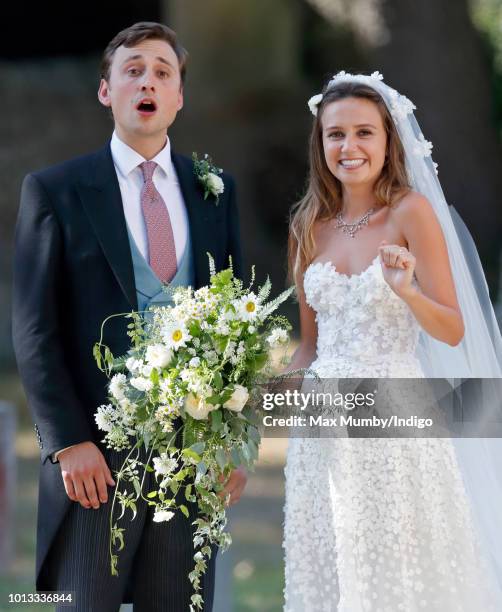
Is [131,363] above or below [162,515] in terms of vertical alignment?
above

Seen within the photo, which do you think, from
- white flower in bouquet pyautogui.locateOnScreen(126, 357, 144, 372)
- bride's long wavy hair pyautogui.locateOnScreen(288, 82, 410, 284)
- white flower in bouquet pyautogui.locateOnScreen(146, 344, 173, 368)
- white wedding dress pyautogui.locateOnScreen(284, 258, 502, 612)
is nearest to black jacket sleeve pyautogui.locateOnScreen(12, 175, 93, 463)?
white flower in bouquet pyautogui.locateOnScreen(126, 357, 144, 372)

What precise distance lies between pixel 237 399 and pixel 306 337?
0.89m

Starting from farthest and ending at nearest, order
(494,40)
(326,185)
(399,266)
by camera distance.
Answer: (494,40) → (326,185) → (399,266)

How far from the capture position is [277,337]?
3.43 meters

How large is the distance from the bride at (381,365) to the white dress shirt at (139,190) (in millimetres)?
510

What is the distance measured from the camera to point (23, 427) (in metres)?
10.7

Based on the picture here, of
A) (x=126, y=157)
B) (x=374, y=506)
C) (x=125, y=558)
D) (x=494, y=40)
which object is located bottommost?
(x=125, y=558)

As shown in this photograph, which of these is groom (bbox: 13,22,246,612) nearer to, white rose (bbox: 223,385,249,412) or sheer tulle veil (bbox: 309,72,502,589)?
white rose (bbox: 223,385,249,412)

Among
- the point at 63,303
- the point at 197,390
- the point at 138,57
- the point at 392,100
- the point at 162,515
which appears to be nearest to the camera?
the point at 197,390

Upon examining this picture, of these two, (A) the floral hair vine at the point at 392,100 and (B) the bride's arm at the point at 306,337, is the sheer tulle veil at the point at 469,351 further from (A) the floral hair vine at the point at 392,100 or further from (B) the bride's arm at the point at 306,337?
(B) the bride's arm at the point at 306,337

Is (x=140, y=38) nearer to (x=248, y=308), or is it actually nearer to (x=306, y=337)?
(x=248, y=308)

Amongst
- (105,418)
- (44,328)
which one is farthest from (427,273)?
(44,328)

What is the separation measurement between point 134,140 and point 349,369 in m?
1.09

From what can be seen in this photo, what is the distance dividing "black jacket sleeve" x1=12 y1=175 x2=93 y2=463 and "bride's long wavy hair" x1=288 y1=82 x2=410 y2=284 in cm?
95
